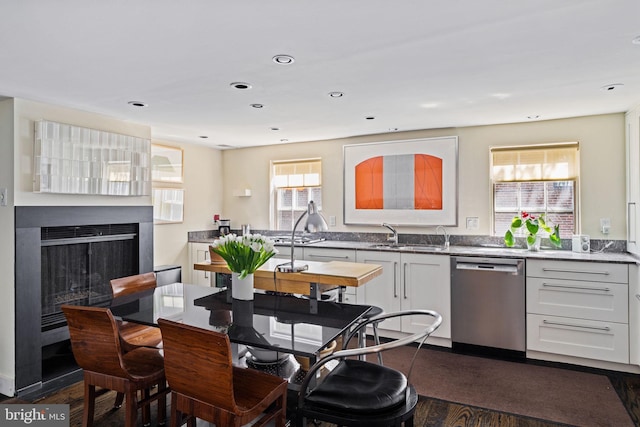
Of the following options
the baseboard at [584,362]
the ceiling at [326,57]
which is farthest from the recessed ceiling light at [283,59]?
the baseboard at [584,362]

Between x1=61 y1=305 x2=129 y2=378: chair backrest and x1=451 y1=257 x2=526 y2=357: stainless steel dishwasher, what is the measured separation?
2931 millimetres

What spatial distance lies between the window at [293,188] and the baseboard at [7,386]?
3.29m

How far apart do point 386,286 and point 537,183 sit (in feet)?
6.23

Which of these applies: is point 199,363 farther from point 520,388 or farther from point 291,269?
point 520,388

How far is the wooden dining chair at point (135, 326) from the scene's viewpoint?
8.51ft

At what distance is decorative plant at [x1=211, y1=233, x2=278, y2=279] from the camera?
231cm

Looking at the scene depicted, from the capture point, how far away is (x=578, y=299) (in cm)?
332

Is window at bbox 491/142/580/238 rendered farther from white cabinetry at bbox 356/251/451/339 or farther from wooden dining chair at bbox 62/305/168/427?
wooden dining chair at bbox 62/305/168/427

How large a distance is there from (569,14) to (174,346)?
7.63 ft

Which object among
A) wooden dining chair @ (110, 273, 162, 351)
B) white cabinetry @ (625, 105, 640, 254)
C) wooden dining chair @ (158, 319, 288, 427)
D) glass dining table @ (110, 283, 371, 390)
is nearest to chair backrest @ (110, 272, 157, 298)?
wooden dining chair @ (110, 273, 162, 351)

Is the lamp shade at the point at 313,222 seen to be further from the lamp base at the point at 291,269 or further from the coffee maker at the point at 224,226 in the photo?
the coffee maker at the point at 224,226

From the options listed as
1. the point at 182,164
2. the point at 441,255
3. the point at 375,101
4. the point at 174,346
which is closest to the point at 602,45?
the point at 375,101

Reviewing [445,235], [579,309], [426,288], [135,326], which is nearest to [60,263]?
[135,326]

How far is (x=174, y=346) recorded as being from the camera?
5.63 ft
